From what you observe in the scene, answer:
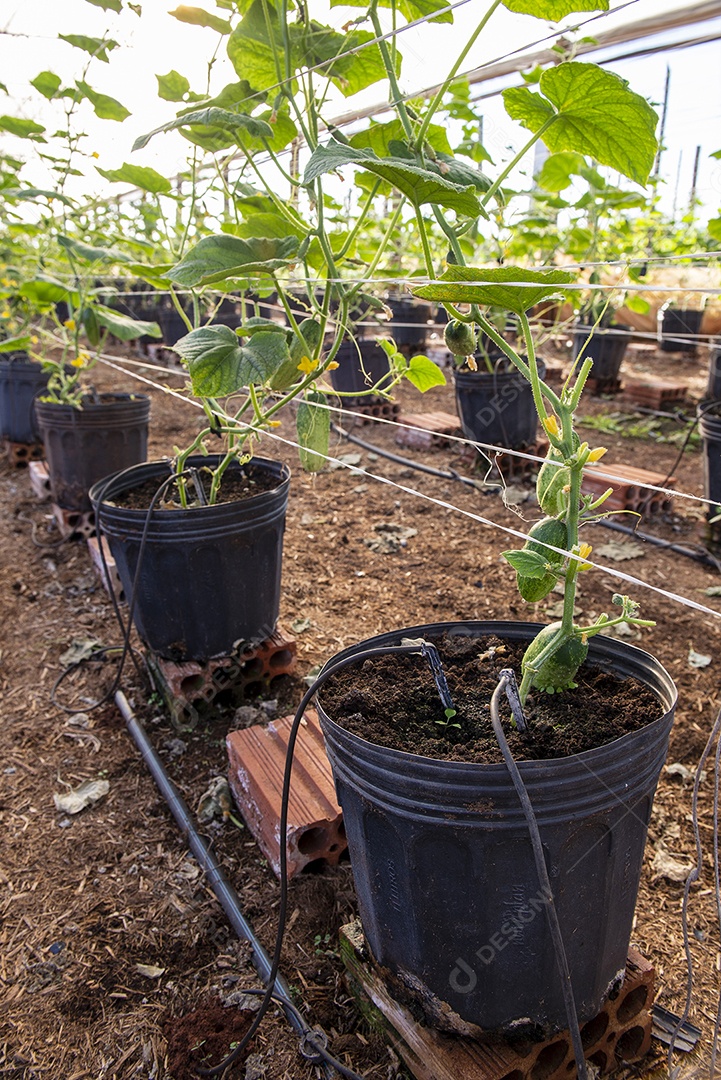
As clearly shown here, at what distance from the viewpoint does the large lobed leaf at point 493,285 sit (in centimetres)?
91

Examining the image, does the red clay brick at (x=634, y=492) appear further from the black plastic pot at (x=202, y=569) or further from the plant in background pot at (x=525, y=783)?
the plant in background pot at (x=525, y=783)

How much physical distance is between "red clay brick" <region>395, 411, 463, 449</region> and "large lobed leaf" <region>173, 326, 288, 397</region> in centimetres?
274

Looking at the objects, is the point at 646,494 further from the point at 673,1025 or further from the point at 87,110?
the point at 87,110

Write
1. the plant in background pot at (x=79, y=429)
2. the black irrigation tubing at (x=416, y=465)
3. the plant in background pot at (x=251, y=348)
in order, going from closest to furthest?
the plant in background pot at (x=251, y=348)
the plant in background pot at (x=79, y=429)
the black irrigation tubing at (x=416, y=465)

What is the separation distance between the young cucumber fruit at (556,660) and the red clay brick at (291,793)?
603 millimetres

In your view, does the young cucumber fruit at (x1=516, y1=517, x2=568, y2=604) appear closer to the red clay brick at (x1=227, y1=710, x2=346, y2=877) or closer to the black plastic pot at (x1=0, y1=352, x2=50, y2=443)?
the red clay brick at (x1=227, y1=710, x2=346, y2=877)

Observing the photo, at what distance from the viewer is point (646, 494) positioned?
342cm

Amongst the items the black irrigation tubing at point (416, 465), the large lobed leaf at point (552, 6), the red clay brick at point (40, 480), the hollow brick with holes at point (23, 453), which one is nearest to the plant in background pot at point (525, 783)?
the large lobed leaf at point (552, 6)

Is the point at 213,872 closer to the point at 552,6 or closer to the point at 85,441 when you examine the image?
the point at 552,6

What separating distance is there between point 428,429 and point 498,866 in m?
3.42

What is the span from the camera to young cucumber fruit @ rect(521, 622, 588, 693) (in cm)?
110

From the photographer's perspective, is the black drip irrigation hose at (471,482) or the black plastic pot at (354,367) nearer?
the black drip irrigation hose at (471,482)

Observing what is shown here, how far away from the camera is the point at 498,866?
0.96 meters

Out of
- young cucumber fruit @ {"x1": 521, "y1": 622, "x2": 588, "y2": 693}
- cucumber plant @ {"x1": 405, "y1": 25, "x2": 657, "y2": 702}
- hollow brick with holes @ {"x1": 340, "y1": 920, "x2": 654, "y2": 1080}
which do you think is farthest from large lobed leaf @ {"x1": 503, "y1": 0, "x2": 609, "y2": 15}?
hollow brick with holes @ {"x1": 340, "y1": 920, "x2": 654, "y2": 1080}
